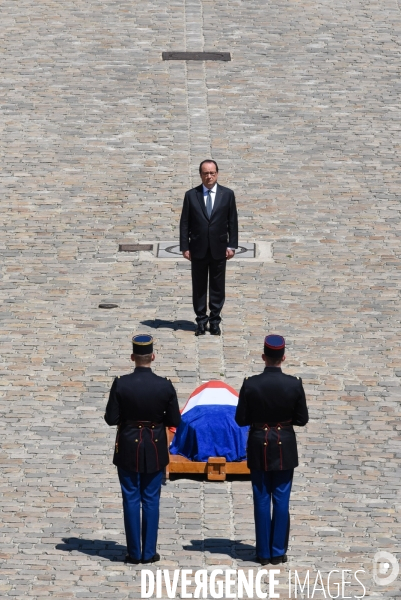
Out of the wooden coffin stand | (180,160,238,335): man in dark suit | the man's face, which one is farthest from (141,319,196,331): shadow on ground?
the wooden coffin stand

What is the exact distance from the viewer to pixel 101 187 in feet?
65.2

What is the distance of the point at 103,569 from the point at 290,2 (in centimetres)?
2000

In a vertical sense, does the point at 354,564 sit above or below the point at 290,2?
below

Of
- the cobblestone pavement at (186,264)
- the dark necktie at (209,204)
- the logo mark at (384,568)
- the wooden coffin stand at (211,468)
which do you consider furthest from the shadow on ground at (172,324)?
the logo mark at (384,568)

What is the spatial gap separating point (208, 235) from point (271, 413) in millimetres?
5042

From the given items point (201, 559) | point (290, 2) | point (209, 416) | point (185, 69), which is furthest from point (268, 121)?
point (201, 559)

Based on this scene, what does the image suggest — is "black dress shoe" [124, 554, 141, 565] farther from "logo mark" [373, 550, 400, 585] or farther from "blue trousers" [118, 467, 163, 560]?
Answer: "logo mark" [373, 550, 400, 585]

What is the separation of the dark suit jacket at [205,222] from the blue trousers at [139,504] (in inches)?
202

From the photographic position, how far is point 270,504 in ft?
32.8

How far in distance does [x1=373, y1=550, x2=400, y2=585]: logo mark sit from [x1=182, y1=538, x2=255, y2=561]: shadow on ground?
0.93 metres

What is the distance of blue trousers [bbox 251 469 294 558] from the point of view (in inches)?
389

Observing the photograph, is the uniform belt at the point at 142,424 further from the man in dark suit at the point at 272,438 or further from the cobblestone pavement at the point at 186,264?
the cobblestone pavement at the point at 186,264

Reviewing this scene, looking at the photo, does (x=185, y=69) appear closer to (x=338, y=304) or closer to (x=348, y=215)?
(x=348, y=215)

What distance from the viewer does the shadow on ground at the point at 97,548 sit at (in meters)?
10.2
